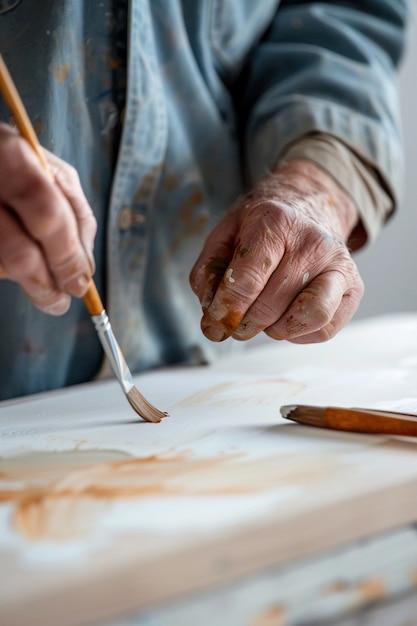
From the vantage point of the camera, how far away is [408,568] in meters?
0.44

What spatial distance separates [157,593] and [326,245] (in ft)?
1.27

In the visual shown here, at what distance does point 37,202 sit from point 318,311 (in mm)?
251

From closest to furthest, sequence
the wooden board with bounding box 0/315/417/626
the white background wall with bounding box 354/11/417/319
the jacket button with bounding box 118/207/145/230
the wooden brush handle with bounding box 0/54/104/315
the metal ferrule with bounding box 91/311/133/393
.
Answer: the wooden board with bounding box 0/315/417/626, the wooden brush handle with bounding box 0/54/104/315, the metal ferrule with bounding box 91/311/133/393, the jacket button with bounding box 118/207/145/230, the white background wall with bounding box 354/11/417/319

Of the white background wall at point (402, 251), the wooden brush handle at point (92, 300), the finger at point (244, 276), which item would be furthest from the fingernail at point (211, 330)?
the white background wall at point (402, 251)

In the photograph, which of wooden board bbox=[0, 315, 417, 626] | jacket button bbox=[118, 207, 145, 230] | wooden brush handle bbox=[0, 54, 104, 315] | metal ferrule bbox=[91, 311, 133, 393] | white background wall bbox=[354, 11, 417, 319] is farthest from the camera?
white background wall bbox=[354, 11, 417, 319]

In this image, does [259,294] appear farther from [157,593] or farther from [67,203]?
[157,593]

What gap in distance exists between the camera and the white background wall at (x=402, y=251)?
1.63 meters

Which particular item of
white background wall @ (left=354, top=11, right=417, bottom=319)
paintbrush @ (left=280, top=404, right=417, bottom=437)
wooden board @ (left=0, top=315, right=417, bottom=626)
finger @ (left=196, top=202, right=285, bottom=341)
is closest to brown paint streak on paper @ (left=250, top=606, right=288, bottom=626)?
wooden board @ (left=0, top=315, right=417, bottom=626)

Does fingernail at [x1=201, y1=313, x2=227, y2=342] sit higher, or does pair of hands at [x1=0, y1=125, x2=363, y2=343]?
pair of hands at [x1=0, y1=125, x2=363, y2=343]

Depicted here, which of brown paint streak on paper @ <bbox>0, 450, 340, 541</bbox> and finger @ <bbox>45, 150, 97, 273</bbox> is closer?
brown paint streak on paper @ <bbox>0, 450, 340, 541</bbox>

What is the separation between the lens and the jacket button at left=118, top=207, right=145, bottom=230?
83 centimetres

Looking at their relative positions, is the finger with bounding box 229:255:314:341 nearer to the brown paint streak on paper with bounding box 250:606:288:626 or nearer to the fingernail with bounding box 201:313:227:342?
the fingernail with bounding box 201:313:227:342

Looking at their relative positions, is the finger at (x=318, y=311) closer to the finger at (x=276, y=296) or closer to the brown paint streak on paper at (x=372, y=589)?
the finger at (x=276, y=296)

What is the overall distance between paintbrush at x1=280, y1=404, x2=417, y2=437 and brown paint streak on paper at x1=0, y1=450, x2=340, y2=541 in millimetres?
54
